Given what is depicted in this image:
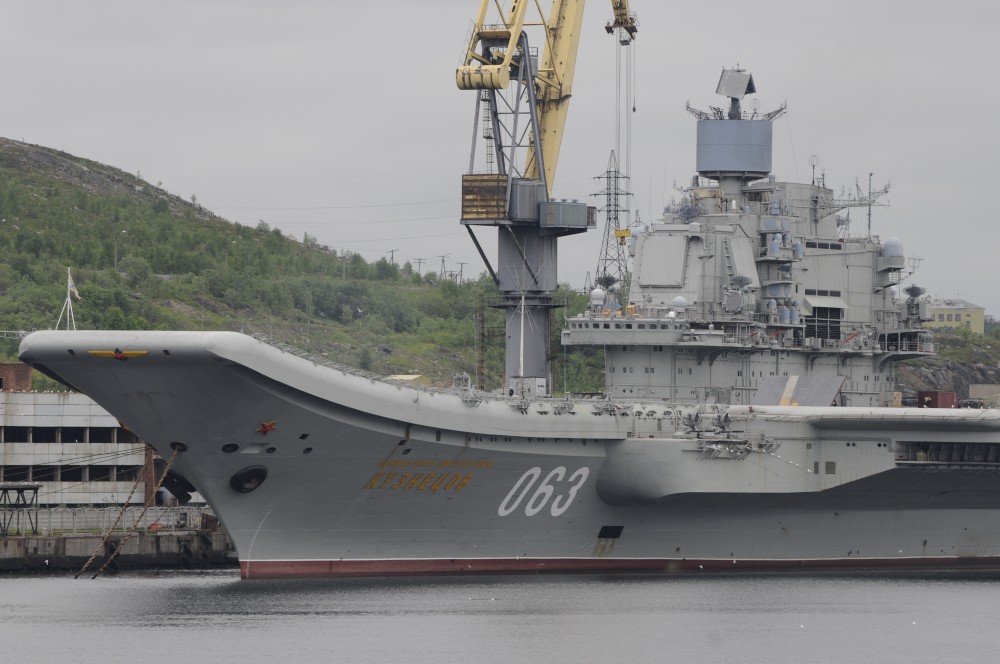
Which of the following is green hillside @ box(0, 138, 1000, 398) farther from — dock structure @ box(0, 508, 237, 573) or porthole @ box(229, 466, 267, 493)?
porthole @ box(229, 466, 267, 493)

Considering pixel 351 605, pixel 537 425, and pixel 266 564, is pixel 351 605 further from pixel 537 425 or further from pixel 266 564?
pixel 537 425

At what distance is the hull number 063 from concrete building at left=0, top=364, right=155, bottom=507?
11.4 meters

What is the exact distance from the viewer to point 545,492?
36688mm

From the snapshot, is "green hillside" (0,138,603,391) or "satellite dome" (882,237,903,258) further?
"green hillside" (0,138,603,391)

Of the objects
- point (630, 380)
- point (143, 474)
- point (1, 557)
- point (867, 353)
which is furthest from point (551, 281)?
point (1, 557)

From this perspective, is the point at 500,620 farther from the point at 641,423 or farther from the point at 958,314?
the point at 958,314

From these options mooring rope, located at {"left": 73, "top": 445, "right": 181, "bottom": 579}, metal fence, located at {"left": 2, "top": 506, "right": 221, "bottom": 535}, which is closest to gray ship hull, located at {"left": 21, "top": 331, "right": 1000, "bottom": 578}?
mooring rope, located at {"left": 73, "top": 445, "right": 181, "bottom": 579}

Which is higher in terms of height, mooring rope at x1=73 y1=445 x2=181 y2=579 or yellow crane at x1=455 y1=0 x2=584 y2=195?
yellow crane at x1=455 y1=0 x2=584 y2=195

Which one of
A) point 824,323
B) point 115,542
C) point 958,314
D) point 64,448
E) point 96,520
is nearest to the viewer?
point 115,542

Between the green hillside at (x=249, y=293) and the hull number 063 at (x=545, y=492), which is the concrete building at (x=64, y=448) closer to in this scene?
the hull number 063 at (x=545, y=492)

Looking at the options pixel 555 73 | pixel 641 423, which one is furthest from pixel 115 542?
pixel 555 73

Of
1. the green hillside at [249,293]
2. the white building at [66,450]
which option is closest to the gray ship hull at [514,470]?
the white building at [66,450]

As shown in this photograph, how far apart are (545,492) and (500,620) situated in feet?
19.7

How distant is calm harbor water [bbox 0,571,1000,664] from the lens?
92.3ft
